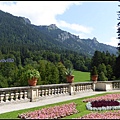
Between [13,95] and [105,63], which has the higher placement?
[105,63]

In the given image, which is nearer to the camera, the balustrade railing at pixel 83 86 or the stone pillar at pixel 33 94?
the stone pillar at pixel 33 94

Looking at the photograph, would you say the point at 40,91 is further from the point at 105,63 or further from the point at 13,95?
the point at 105,63

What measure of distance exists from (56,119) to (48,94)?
29.1 feet

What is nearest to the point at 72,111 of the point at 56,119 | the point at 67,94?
the point at 56,119

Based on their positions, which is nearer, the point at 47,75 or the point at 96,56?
the point at 47,75

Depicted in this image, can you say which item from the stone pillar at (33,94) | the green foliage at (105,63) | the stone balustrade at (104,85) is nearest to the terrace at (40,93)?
the stone pillar at (33,94)

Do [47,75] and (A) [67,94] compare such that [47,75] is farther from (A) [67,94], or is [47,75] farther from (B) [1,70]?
(A) [67,94]

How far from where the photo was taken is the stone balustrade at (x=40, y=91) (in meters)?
15.2

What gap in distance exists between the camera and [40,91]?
704 inches

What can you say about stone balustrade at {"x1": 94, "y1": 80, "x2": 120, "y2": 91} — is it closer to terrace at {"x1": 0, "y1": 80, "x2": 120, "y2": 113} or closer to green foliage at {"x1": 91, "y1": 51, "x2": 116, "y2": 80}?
terrace at {"x1": 0, "y1": 80, "x2": 120, "y2": 113}

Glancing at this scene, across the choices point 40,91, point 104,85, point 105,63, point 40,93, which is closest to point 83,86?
point 104,85

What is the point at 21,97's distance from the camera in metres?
16.2

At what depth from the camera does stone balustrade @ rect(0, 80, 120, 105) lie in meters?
15.2

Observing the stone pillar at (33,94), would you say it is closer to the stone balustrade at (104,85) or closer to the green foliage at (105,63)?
the stone balustrade at (104,85)
